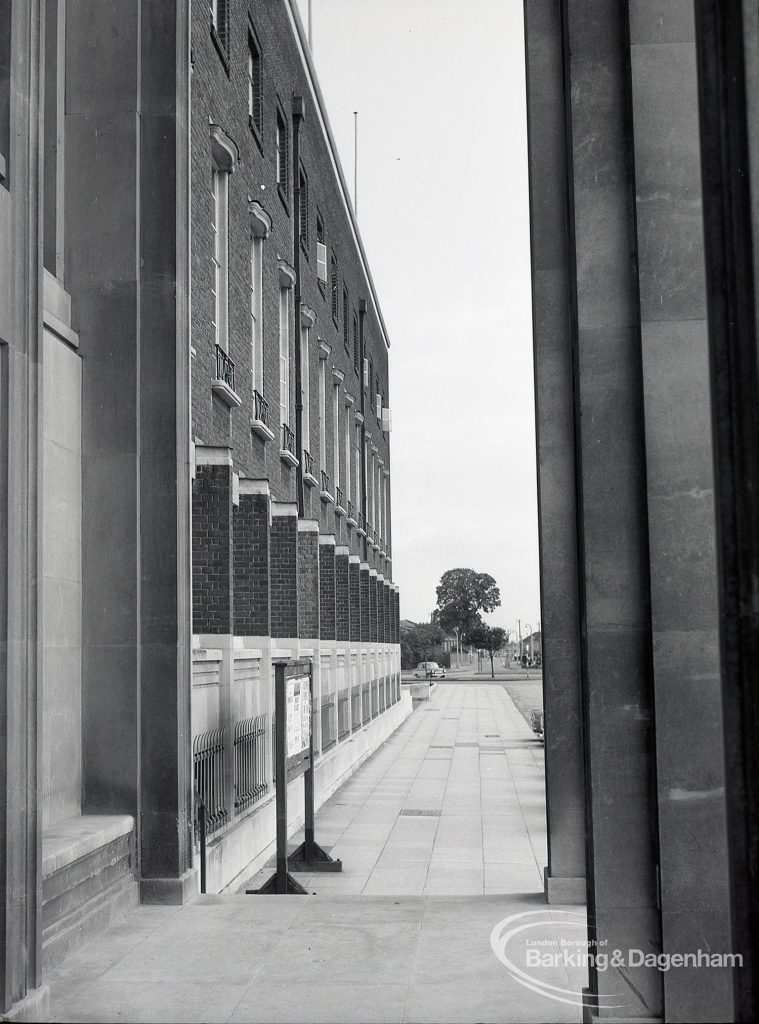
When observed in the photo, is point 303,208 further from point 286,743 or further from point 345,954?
point 345,954

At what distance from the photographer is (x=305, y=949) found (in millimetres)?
7324

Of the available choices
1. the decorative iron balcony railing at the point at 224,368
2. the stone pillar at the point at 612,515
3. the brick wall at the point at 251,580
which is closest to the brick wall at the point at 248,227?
the decorative iron balcony railing at the point at 224,368

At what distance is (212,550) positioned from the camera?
43.4 feet

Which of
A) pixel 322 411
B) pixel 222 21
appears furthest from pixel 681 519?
pixel 322 411

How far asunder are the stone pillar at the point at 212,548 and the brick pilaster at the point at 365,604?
20.9 metres

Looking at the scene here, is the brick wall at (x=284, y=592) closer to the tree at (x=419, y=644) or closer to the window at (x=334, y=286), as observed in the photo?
the window at (x=334, y=286)

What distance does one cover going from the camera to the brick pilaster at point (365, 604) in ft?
114

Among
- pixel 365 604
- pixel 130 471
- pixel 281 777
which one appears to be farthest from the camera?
pixel 365 604

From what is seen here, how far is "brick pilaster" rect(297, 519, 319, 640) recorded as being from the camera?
69.6 feet

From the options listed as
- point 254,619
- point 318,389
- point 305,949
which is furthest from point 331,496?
point 305,949

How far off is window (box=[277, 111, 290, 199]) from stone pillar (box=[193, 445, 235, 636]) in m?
10.7

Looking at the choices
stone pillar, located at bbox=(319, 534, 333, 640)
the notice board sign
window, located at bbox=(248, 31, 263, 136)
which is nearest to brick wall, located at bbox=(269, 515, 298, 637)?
the notice board sign

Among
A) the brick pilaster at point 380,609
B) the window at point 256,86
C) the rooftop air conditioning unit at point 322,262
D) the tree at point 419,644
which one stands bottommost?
the tree at point 419,644

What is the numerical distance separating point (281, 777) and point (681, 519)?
6.21 metres
